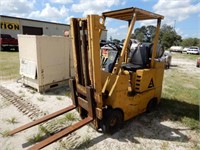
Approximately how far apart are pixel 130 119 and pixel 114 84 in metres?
1.19

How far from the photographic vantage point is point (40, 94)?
576 cm

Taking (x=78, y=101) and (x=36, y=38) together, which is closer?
(x=78, y=101)

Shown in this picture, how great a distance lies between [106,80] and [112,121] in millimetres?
774

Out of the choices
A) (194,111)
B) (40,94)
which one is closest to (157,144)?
(194,111)

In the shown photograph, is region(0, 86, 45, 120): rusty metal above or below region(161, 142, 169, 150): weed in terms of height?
above

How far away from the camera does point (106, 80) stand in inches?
138

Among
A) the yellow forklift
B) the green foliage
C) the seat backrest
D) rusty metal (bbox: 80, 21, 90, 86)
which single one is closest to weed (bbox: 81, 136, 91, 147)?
the yellow forklift

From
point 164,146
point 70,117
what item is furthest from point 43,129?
point 164,146

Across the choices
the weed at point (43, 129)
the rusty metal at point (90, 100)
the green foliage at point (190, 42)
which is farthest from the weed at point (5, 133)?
the green foliage at point (190, 42)

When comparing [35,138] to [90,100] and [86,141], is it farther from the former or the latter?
[90,100]

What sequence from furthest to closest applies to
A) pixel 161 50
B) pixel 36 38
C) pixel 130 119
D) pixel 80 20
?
1. pixel 36 38
2. pixel 161 50
3. pixel 130 119
4. pixel 80 20

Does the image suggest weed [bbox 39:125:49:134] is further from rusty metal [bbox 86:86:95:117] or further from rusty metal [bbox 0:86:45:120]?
rusty metal [bbox 86:86:95:117]

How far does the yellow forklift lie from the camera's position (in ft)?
10.4

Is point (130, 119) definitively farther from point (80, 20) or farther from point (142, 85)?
point (80, 20)
